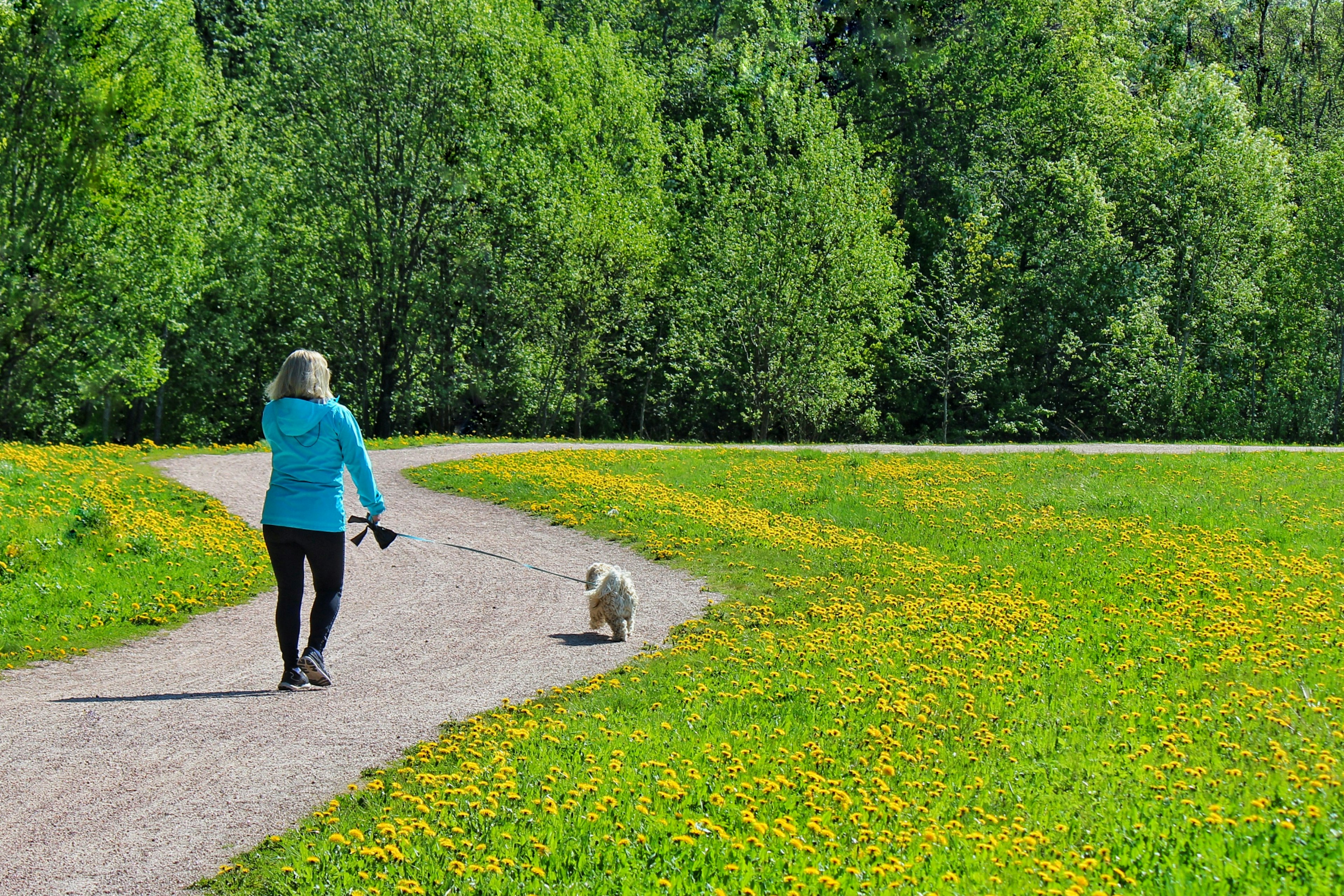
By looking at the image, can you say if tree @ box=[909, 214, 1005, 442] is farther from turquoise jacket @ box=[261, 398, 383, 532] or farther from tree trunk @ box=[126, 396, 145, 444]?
turquoise jacket @ box=[261, 398, 383, 532]

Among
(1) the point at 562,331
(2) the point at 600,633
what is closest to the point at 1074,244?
(1) the point at 562,331

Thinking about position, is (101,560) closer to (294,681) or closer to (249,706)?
(294,681)

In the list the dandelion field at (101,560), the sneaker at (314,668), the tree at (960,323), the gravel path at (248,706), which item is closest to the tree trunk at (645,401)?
the tree at (960,323)

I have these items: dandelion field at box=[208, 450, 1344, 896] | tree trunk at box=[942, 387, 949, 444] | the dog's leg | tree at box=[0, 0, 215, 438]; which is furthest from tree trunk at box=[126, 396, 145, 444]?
the dog's leg

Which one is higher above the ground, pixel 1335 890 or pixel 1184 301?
pixel 1184 301

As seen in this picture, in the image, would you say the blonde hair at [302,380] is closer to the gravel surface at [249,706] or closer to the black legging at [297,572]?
the black legging at [297,572]

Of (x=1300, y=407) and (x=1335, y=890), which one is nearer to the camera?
(x=1335, y=890)

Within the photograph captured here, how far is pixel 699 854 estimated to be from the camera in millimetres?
5309

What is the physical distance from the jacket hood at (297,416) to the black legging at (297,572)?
725 mm

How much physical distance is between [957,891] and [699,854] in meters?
1.19

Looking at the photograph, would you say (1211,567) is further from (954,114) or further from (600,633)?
(954,114)

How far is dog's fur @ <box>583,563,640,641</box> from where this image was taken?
35.3 feet

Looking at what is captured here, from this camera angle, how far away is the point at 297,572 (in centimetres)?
838

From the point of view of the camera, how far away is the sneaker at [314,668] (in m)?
8.50
